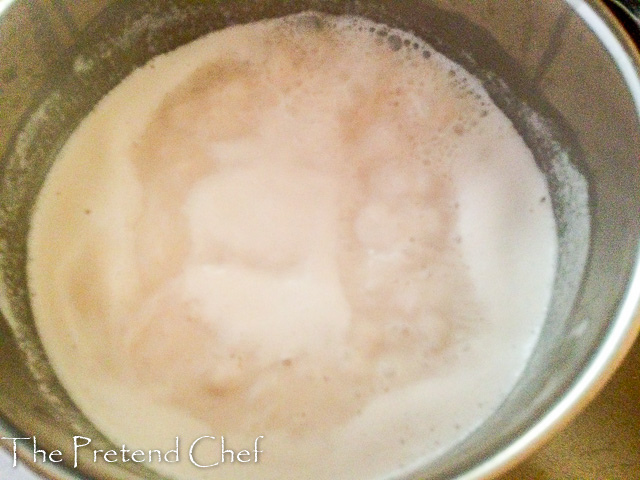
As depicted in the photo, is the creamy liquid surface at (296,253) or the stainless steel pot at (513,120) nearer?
the stainless steel pot at (513,120)

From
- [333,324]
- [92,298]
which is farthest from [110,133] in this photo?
[333,324]

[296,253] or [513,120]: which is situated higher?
[513,120]

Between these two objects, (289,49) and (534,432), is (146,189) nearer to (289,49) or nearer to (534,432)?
(289,49)

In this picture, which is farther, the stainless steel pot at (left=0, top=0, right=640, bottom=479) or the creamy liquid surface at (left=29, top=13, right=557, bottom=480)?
the creamy liquid surface at (left=29, top=13, right=557, bottom=480)
